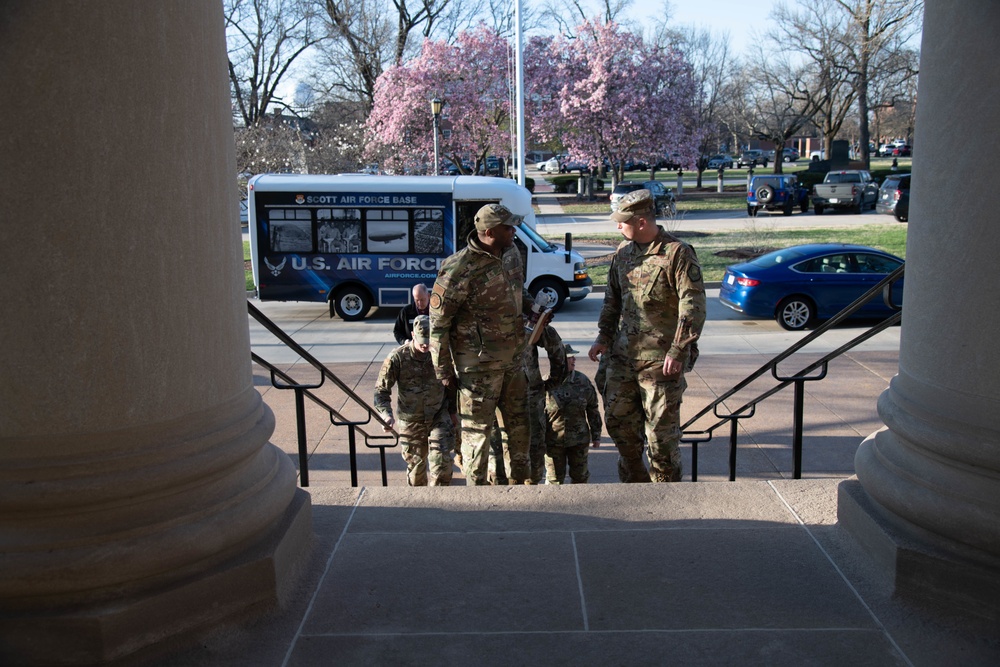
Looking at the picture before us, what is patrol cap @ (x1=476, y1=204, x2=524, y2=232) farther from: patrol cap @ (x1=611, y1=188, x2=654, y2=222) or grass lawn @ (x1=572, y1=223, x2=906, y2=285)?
grass lawn @ (x1=572, y1=223, x2=906, y2=285)

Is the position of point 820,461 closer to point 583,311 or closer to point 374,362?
point 374,362

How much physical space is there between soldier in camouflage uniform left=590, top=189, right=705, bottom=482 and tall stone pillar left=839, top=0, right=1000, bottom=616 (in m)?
1.80

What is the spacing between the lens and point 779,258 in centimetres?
1479

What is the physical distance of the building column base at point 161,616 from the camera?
99.3 inches

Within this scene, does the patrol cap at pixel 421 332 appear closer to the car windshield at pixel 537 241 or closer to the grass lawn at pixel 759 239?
the car windshield at pixel 537 241

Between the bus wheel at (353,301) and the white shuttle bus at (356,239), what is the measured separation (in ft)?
0.06

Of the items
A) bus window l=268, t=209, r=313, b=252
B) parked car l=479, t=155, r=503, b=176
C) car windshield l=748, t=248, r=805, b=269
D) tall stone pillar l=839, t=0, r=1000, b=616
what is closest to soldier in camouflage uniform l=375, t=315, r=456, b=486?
tall stone pillar l=839, t=0, r=1000, b=616

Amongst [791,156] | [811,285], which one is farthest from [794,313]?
[791,156]

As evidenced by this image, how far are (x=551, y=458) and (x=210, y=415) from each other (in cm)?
364

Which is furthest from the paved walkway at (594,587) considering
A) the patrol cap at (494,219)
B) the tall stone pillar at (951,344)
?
the patrol cap at (494,219)

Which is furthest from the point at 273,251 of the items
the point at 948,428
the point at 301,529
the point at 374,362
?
the point at 948,428

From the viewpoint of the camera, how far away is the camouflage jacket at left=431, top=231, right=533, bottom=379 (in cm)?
493

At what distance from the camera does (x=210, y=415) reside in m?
2.83

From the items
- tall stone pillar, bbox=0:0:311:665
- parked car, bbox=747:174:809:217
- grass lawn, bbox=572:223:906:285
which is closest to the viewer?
tall stone pillar, bbox=0:0:311:665
